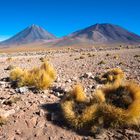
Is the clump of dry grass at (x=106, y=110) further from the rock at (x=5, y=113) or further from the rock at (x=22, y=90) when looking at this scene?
the rock at (x=22, y=90)

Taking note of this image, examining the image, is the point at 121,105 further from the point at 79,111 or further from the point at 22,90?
the point at 22,90

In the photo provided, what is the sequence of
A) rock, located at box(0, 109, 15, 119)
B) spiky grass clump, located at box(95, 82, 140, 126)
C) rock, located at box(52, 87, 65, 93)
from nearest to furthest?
spiky grass clump, located at box(95, 82, 140, 126) < rock, located at box(0, 109, 15, 119) < rock, located at box(52, 87, 65, 93)

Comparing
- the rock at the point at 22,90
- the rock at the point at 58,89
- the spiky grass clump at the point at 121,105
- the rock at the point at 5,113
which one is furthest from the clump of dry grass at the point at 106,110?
the rock at the point at 22,90

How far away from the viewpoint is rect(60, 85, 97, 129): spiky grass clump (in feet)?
21.2

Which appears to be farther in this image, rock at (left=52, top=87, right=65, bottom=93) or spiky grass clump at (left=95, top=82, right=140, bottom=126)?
rock at (left=52, top=87, right=65, bottom=93)

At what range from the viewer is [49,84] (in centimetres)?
938

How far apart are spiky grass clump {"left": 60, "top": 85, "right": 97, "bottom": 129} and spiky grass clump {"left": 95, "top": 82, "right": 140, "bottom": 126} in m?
0.26

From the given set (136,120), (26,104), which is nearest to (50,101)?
(26,104)

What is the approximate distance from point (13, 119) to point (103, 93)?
2179 mm

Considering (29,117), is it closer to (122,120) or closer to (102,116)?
(102,116)

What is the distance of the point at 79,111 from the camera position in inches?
266

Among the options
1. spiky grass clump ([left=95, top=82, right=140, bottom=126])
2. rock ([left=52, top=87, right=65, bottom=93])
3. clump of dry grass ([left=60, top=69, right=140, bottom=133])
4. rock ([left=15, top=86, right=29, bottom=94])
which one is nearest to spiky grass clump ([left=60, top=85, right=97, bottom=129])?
clump of dry grass ([left=60, top=69, right=140, bottom=133])

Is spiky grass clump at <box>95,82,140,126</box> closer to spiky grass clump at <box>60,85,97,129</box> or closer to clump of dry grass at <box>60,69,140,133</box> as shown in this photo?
clump of dry grass at <box>60,69,140,133</box>

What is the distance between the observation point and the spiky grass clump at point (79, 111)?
6469mm
